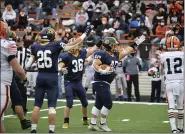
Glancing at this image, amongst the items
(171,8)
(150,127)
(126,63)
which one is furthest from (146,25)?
(150,127)

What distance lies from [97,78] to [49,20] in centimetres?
1295

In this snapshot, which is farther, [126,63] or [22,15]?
[22,15]

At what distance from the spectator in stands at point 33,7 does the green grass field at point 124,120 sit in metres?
8.68

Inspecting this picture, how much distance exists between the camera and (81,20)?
75.6ft

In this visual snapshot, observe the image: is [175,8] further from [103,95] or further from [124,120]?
[103,95]

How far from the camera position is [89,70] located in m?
18.6

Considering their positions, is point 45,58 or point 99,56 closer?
point 45,58

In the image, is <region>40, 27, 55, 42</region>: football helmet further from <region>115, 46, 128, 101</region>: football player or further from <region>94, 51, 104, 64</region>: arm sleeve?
<region>115, 46, 128, 101</region>: football player

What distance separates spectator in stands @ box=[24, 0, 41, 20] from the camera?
24.8 m

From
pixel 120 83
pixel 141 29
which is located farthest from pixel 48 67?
pixel 141 29

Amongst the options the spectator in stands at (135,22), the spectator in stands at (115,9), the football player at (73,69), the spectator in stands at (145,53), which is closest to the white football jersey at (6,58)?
the football player at (73,69)

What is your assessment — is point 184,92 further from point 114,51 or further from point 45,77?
point 45,77

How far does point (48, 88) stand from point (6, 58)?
2.04 metres

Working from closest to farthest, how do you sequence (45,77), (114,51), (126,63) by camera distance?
(45,77), (114,51), (126,63)
